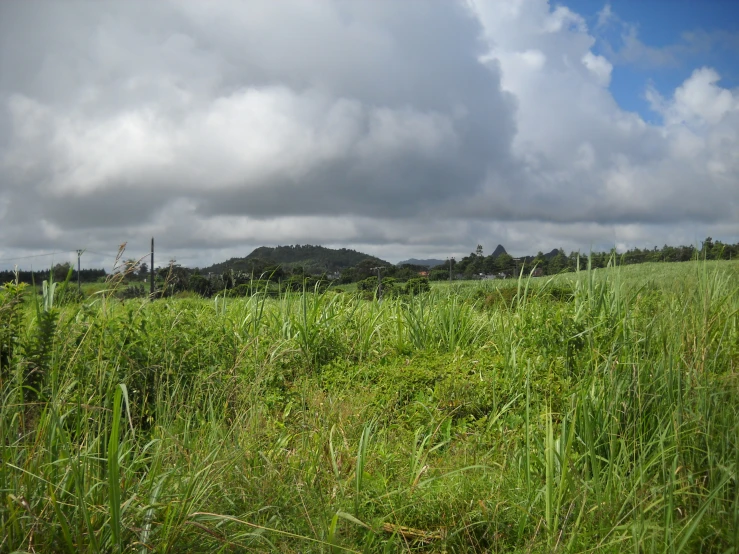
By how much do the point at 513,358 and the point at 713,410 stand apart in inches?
81.3

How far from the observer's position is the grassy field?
256cm

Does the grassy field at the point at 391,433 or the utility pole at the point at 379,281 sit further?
the utility pole at the point at 379,281

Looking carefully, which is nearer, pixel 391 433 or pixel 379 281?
pixel 391 433

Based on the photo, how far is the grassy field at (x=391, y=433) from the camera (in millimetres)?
2561

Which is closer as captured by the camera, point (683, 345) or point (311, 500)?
point (311, 500)

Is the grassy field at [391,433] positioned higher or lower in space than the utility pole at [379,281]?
lower

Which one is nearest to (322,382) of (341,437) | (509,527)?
(341,437)

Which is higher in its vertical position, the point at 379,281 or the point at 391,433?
the point at 379,281

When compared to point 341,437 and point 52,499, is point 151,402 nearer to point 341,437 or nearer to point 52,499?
point 341,437

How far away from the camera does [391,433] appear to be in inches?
178

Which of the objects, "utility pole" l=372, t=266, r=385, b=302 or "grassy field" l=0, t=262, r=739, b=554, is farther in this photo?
"utility pole" l=372, t=266, r=385, b=302

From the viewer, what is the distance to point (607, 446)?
12.1 feet

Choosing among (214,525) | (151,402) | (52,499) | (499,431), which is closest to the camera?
(52,499)

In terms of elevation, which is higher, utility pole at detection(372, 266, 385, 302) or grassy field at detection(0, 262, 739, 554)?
utility pole at detection(372, 266, 385, 302)
